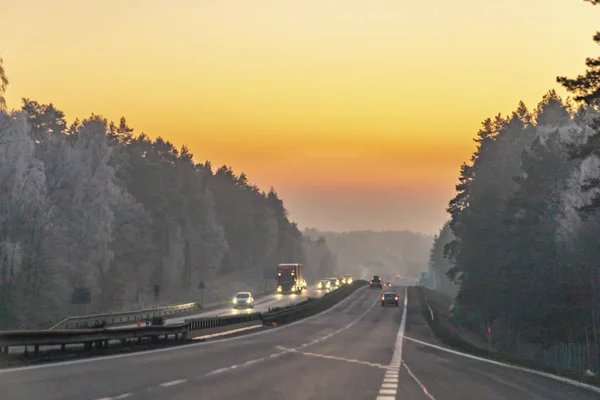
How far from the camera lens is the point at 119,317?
6700 cm

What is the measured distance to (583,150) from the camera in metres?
34.0

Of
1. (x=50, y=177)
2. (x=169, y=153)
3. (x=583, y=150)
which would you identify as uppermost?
(x=169, y=153)

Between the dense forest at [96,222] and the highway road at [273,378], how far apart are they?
1086 inches

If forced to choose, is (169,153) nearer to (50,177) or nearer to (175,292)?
(175,292)

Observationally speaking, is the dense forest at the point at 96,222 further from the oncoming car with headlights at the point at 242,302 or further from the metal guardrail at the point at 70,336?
the metal guardrail at the point at 70,336

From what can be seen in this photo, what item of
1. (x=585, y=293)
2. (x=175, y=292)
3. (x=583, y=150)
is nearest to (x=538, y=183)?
(x=585, y=293)

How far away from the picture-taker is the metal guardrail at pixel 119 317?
53791mm

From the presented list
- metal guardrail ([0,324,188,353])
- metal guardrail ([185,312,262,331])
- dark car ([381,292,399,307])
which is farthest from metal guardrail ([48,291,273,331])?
dark car ([381,292,399,307])

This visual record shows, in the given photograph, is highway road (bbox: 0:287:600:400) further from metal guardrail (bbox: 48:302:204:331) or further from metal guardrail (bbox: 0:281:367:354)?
metal guardrail (bbox: 48:302:204:331)

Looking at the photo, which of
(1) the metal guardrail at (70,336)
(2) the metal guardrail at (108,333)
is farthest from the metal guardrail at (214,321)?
(1) the metal guardrail at (70,336)

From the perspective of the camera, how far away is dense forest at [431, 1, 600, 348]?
51844 millimetres

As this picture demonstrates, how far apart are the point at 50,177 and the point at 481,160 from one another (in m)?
62.3

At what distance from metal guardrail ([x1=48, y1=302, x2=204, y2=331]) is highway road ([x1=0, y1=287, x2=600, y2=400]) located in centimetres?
2395

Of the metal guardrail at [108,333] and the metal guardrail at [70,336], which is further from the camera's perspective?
the metal guardrail at [108,333]
